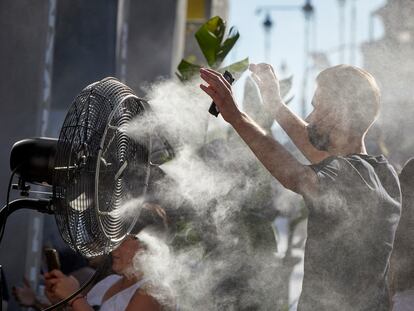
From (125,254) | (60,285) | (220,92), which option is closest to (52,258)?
(60,285)

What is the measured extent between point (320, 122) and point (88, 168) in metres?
0.92

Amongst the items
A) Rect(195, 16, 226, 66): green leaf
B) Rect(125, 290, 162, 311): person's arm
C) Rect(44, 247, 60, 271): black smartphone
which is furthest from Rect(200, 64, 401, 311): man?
Rect(195, 16, 226, 66): green leaf

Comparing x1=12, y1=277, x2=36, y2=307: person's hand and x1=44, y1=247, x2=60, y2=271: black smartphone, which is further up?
x1=44, y1=247, x2=60, y2=271: black smartphone

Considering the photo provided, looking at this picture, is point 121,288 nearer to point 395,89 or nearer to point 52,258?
point 52,258

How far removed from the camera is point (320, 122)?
254 centimetres

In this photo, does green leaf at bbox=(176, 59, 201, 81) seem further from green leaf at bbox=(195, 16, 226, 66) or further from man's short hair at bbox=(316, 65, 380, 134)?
man's short hair at bbox=(316, 65, 380, 134)

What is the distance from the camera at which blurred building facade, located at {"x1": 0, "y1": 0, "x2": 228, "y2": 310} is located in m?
4.50

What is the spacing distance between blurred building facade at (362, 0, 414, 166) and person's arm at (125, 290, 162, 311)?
244 cm

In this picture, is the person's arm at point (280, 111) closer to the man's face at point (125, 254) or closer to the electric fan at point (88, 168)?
the electric fan at point (88, 168)

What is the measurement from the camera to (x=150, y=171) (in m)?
2.43

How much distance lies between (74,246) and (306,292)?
95 cm

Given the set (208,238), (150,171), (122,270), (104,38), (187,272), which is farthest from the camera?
(104,38)

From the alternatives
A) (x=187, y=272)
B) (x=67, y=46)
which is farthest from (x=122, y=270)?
(x=67, y=46)

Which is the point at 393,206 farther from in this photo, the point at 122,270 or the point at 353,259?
the point at 122,270
